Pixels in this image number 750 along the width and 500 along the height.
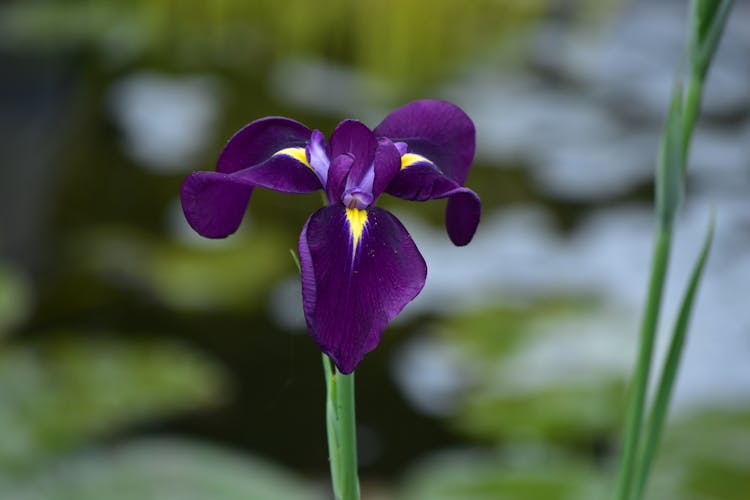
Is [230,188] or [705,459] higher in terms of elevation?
[705,459]

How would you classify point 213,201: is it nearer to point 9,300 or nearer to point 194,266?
point 9,300

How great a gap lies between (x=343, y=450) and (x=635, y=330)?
121 centimetres

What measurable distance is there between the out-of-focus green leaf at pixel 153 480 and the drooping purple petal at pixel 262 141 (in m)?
→ 0.68

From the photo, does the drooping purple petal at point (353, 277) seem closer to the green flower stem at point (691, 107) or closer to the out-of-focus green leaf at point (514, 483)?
the green flower stem at point (691, 107)

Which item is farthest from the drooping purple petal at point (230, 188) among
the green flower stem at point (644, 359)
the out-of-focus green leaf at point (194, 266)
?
the out-of-focus green leaf at point (194, 266)

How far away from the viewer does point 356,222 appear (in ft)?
0.89

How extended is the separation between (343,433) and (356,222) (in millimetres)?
60

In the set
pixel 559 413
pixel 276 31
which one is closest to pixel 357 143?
pixel 559 413

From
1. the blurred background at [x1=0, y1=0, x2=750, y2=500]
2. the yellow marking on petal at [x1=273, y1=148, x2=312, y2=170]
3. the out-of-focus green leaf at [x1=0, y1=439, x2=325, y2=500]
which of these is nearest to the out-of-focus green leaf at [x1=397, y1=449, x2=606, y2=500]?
the blurred background at [x1=0, y1=0, x2=750, y2=500]

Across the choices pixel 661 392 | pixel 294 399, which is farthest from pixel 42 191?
pixel 661 392

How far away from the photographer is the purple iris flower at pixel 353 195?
9.7 inches

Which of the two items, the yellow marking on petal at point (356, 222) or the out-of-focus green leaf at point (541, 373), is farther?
the out-of-focus green leaf at point (541, 373)

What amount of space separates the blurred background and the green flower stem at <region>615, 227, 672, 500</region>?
0.34 m

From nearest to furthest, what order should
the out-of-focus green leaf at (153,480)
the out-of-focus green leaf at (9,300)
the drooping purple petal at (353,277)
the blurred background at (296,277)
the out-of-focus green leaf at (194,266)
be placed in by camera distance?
1. the drooping purple petal at (353,277)
2. the out-of-focus green leaf at (153,480)
3. the blurred background at (296,277)
4. the out-of-focus green leaf at (9,300)
5. the out-of-focus green leaf at (194,266)
